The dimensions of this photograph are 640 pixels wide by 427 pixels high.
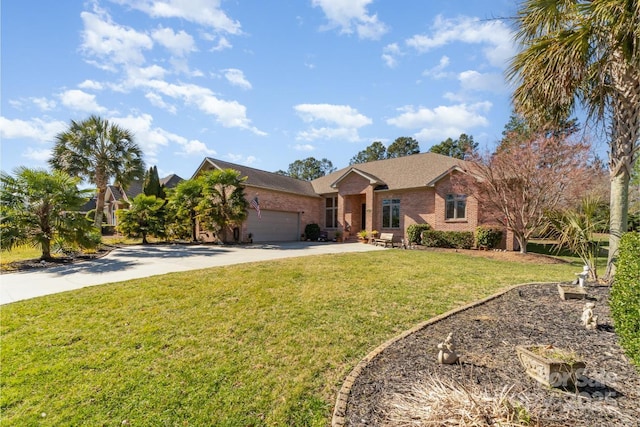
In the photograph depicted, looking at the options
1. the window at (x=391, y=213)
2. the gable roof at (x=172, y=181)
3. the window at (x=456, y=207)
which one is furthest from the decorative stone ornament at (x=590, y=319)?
the gable roof at (x=172, y=181)

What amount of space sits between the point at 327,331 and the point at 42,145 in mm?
21063

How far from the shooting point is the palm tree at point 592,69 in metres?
5.61

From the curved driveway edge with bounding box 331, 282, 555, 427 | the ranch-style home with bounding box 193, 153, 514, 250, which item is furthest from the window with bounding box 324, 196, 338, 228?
the curved driveway edge with bounding box 331, 282, 555, 427

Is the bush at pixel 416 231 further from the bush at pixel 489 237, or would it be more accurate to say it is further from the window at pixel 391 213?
the bush at pixel 489 237

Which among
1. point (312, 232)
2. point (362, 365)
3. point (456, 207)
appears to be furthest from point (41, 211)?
point (456, 207)

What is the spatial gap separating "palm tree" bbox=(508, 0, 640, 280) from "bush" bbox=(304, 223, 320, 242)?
1745 centimetres

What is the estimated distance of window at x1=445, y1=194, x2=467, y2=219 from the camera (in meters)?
16.5

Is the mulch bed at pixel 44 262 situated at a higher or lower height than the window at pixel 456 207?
Result: lower

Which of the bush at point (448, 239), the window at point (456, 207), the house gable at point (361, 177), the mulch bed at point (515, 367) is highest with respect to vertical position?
the house gable at point (361, 177)

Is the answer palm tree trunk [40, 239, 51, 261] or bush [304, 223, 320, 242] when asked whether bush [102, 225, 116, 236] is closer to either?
bush [304, 223, 320, 242]

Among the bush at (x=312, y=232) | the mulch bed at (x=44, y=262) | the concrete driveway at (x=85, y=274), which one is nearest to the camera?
the concrete driveway at (x=85, y=274)

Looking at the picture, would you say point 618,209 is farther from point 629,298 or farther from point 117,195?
point 117,195

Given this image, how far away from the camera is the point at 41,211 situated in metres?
10.4

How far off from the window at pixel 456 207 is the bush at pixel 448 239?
3.90ft
